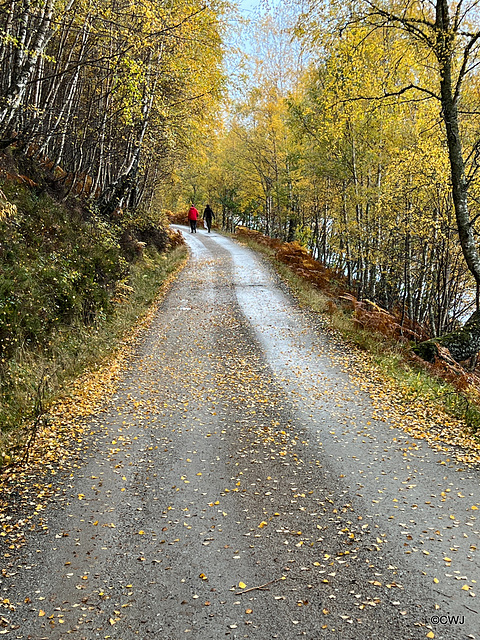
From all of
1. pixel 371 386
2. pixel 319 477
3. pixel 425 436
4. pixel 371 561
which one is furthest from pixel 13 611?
pixel 371 386

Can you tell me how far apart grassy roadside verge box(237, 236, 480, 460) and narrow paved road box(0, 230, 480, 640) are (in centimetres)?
71

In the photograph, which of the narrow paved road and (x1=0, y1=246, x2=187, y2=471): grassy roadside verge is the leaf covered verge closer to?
(x1=0, y1=246, x2=187, y2=471): grassy roadside verge

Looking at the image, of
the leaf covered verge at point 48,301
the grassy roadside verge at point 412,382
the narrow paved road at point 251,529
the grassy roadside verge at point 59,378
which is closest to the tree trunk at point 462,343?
the grassy roadside verge at point 412,382

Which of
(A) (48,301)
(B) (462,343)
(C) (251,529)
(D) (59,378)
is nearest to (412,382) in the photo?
(B) (462,343)

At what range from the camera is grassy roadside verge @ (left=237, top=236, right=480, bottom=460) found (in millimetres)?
6293

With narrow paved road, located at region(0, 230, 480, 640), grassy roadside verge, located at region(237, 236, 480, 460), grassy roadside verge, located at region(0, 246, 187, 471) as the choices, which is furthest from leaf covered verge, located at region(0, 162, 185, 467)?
grassy roadside verge, located at region(237, 236, 480, 460)

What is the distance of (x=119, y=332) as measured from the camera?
34.2 ft

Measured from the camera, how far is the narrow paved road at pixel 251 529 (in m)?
3.16

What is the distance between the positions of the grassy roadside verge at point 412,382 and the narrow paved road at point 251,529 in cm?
71

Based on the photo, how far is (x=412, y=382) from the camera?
792 cm

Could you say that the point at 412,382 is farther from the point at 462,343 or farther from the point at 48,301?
the point at 48,301

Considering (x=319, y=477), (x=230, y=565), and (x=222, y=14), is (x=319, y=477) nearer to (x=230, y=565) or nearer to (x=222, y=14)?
(x=230, y=565)

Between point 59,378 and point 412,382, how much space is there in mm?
5646

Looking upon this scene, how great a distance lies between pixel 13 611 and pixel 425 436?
4.81 meters
